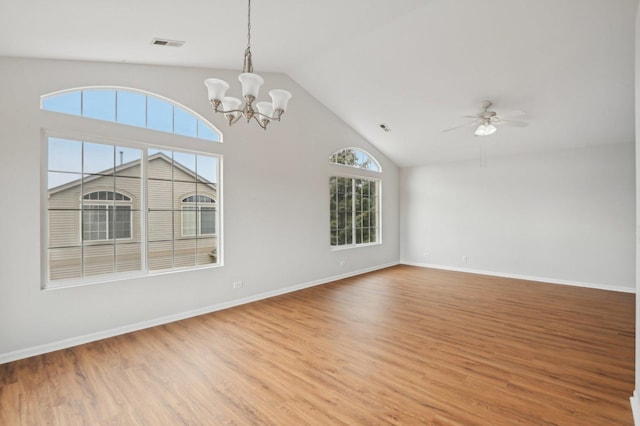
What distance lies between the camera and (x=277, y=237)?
5230mm

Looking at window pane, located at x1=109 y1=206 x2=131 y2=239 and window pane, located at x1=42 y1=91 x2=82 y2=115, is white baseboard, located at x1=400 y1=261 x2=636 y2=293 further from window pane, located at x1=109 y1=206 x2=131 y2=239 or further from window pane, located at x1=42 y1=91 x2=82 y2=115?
window pane, located at x1=42 y1=91 x2=82 y2=115

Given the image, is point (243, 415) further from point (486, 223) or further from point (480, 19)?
point (486, 223)

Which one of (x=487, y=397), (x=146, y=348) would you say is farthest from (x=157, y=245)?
(x=487, y=397)

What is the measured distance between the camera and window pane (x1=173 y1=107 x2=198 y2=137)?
415 centimetres

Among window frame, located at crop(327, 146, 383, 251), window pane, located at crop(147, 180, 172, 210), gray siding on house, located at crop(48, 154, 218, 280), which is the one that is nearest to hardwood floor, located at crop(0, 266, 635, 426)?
gray siding on house, located at crop(48, 154, 218, 280)

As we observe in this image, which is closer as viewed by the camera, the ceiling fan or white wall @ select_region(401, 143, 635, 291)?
the ceiling fan

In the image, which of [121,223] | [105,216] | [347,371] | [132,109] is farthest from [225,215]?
[347,371]

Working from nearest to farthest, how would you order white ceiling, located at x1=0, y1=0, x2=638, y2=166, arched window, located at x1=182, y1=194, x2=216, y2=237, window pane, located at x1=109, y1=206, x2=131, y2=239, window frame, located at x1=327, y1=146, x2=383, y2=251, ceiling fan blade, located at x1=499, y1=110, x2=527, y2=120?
white ceiling, located at x1=0, y1=0, x2=638, y2=166, window pane, located at x1=109, y1=206, x2=131, y2=239, arched window, located at x1=182, y1=194, x2=216, y2=237, ceiling fan blade, located at x1=499, y1=110, x2=527, y2=120, window frame, located at x1=327, y1=146, x2=383, y2=251

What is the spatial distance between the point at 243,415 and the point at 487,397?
1.82m

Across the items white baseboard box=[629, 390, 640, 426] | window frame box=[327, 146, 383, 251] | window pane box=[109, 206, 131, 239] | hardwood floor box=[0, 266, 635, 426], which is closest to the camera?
white baseboard box=[629, 390, 640, 426]

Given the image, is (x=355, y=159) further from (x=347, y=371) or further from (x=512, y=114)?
(x=347, y=371)

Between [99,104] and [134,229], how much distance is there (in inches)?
59.7

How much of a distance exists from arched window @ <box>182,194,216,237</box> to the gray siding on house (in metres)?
0.06

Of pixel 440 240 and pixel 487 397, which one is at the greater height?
pixel 440 240
